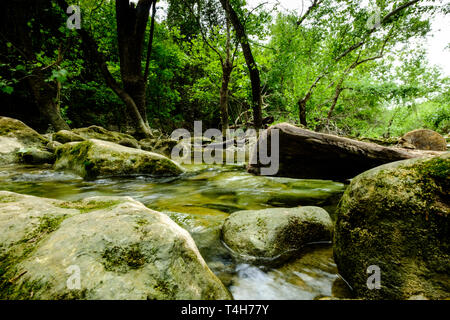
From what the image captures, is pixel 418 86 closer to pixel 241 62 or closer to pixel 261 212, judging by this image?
pixel 241 62

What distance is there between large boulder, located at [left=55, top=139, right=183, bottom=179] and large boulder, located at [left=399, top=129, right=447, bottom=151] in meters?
10.2

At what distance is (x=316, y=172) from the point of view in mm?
3967

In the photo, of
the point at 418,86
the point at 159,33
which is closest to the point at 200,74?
the point at 159,33

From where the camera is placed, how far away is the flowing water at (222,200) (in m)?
1.70

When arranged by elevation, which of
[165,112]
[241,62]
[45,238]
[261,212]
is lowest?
[261,212]

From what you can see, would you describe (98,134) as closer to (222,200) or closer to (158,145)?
(158,145)

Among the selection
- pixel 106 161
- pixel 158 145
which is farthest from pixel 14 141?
pixel 158 145

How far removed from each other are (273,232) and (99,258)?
165 centimetres

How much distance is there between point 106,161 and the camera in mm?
5043

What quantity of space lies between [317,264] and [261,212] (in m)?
0.79

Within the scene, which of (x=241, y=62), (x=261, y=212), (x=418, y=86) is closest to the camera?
(x=261, y=212)

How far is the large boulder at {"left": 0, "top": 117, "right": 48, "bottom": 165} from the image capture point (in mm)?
6266

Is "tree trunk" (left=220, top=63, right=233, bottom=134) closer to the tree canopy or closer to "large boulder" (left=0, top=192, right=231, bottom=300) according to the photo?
the tree canopy

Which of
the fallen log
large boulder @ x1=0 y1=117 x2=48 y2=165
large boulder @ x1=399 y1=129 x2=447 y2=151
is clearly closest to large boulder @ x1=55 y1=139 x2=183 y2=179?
large boulder @ x1=0 y1=117 x2=48 y2=165
